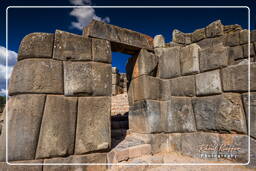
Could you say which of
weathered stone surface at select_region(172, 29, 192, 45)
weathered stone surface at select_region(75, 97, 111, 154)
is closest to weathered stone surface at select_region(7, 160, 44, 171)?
weathered stone surface at select_region(75, 97, 111, 154)

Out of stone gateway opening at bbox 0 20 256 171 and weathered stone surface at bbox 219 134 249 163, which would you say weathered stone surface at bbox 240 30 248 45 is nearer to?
stone gateway opening at bbox 0 20 256 171

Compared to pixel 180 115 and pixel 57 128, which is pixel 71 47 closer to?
pixel 57 128

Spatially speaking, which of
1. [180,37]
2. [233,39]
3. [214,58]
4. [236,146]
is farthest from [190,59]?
[180,37]

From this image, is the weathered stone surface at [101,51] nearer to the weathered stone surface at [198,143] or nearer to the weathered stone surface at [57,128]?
the weathered stone surface at [57,128]

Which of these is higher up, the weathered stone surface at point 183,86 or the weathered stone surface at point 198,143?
the weathered stone surface at point 183,86

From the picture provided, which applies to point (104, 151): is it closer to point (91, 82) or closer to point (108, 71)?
point (91, 82)

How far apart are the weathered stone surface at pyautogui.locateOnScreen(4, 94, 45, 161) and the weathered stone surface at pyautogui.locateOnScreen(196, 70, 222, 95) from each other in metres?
2.80

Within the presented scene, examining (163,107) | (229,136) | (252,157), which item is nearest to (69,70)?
(163,107)

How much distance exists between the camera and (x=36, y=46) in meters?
2.34

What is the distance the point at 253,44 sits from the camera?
4973 mm

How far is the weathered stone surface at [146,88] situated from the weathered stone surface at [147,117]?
0.39 feet

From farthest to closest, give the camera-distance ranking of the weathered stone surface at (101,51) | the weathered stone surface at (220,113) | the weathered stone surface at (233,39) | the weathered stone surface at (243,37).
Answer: the weathered stone surface at (233,39) < the weathered stone surface at (243,37) < the weathered stone surface at (101,51) < the weathered stone surface at (220,113)

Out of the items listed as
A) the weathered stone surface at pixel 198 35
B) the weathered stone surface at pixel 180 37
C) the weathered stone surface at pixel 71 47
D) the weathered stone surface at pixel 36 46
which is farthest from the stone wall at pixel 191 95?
the weathered stone surface at pixel 198 35

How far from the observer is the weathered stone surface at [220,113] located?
2.56 metres
